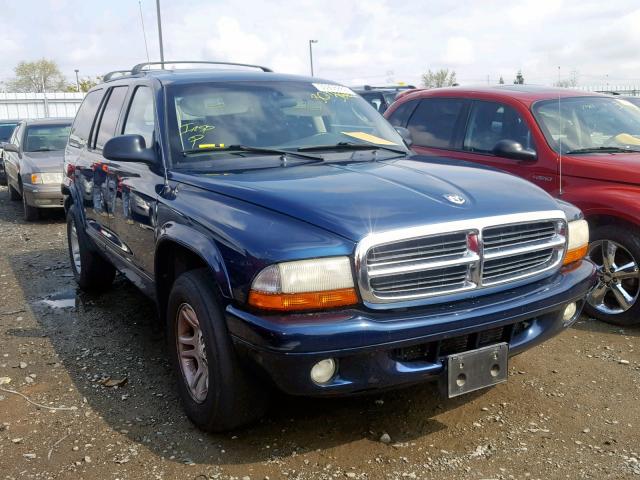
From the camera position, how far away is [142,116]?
426 cm

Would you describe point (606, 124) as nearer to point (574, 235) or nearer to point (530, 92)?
point (530, 92)

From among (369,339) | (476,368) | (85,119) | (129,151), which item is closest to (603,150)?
(476,368)

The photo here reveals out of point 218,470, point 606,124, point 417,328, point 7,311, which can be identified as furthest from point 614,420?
point 7,311

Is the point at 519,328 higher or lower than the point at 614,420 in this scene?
higher

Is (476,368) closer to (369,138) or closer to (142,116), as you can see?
(369,138)

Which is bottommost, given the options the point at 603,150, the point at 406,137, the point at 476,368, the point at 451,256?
the point at 476,368

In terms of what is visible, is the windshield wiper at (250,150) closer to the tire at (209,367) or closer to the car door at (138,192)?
the car door at (138,192)

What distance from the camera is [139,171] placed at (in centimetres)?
404

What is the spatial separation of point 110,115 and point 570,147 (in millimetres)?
3700

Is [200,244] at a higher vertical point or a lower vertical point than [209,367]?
higher

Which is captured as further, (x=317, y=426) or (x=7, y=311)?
(x=7, y=311)

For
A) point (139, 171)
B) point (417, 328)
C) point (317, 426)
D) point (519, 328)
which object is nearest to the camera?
point (417, 328)

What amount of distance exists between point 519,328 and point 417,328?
717mm

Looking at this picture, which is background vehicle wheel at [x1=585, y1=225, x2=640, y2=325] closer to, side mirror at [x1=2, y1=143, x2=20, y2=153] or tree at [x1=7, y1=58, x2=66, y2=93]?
side mirror at [x1=2, y1=143, x2=20, y2=153]
